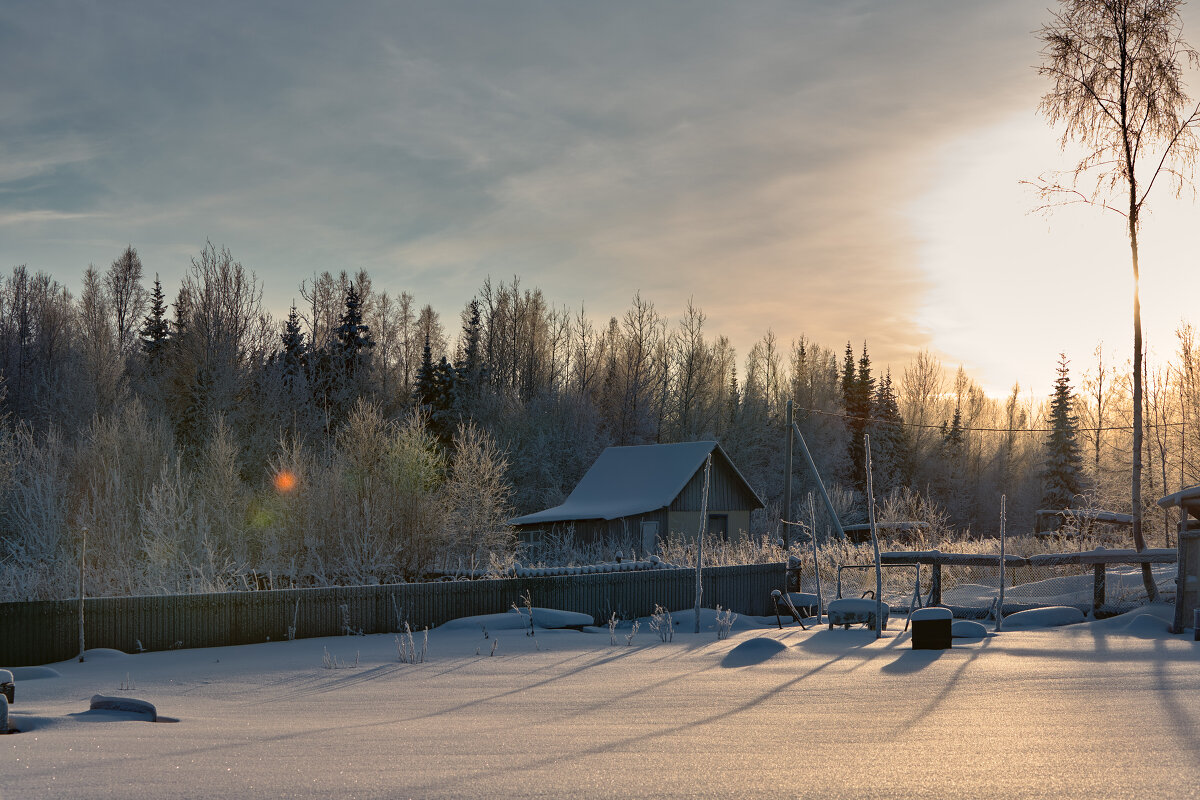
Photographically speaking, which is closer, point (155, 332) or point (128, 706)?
point (128, 706)

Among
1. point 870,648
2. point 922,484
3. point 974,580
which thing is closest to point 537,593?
point 870,648

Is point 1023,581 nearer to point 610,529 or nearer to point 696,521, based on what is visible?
point 696,521

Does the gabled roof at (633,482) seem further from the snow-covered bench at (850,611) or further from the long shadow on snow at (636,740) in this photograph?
the long shadow on snow at (636,740)

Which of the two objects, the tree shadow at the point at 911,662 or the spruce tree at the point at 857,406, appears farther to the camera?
the spruce tree at the point at 857,406

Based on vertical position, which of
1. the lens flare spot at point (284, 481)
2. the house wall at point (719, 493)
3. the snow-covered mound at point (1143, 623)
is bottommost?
the snow-covered mound at point (1143, 623)

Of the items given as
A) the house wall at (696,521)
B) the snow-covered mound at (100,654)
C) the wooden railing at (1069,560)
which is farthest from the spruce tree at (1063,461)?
the snow-covered mound at (100,654)

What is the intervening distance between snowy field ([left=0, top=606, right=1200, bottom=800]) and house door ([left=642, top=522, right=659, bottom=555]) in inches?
854

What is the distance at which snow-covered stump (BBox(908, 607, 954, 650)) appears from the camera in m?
14.9

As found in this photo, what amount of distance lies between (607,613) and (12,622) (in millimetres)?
11824

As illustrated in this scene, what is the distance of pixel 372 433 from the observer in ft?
103

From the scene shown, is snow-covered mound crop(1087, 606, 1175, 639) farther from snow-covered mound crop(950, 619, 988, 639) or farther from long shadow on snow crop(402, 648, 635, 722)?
long shadow on snow crop(402, 648, 635, 722)

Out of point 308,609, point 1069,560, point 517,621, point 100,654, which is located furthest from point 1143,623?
point 100,654

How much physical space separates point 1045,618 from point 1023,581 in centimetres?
1127

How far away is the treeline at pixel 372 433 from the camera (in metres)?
27.0
